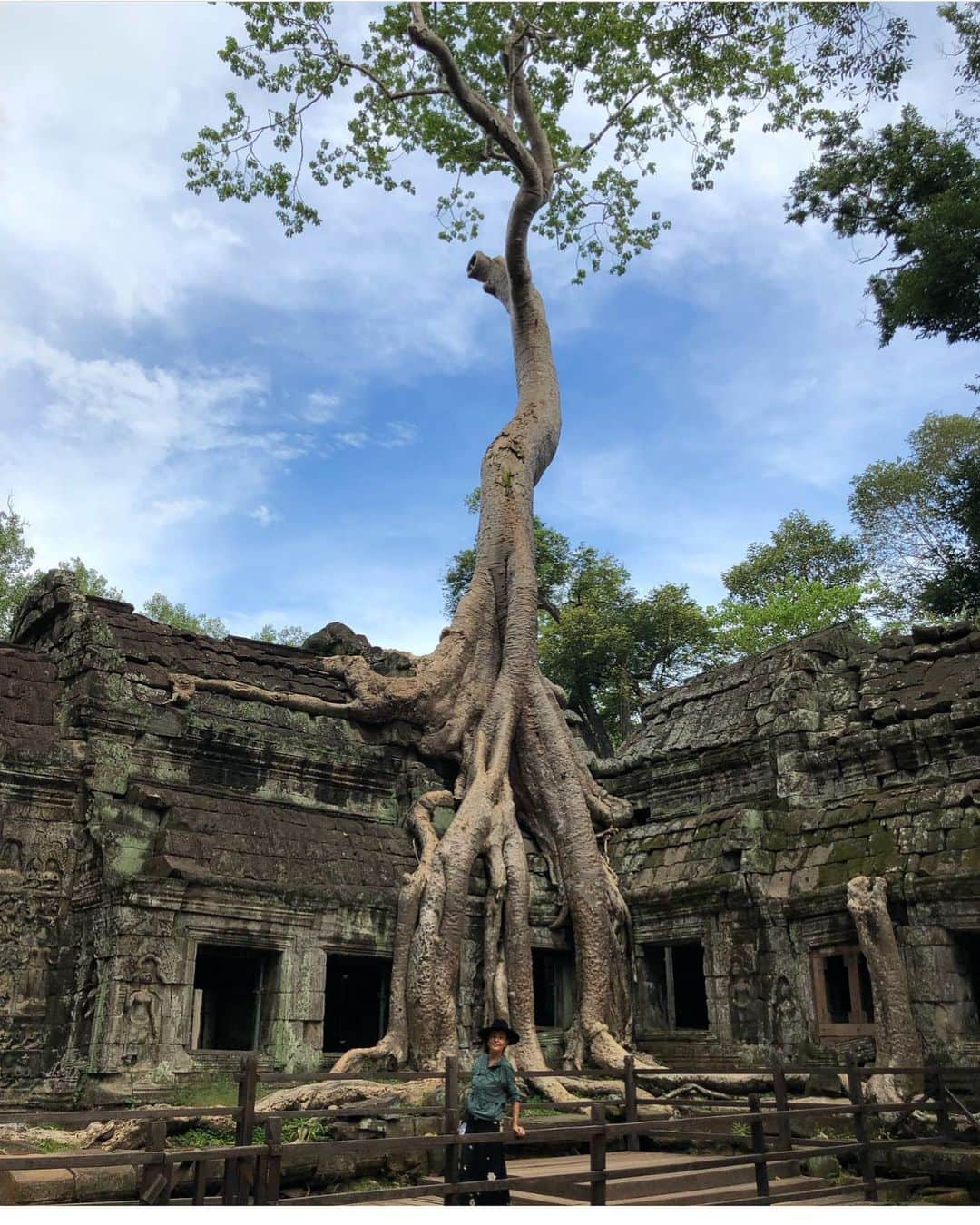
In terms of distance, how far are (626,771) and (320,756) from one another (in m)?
4.16

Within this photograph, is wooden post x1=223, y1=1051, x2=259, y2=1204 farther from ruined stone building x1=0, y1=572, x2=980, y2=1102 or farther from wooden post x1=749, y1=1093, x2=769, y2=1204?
ruined stone building x1=0, y1=572, x2=980, y2=1102

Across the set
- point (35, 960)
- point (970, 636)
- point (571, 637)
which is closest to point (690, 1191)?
point (35, 960)

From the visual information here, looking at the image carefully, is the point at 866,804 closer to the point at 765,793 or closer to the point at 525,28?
the point at 765,793

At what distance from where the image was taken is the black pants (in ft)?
18.2

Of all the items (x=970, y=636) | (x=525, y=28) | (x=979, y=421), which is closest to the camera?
(x=970, y=636)

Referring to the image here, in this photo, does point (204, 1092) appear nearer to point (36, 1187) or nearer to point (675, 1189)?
point (36, 1187)

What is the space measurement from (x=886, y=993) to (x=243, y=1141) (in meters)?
5.61

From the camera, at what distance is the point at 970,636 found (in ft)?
36.0

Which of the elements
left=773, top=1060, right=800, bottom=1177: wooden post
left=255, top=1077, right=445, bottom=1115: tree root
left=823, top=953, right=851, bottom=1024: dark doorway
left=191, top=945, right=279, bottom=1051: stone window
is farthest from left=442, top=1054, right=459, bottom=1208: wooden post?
left=823, top=953, right=851, bottom=1024: dark doorway

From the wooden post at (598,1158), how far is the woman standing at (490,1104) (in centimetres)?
42

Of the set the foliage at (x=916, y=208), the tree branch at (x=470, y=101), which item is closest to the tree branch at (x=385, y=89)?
the tree branch at (x=470, y=101)

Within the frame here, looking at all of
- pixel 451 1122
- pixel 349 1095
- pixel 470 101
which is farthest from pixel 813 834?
pixel 470 101

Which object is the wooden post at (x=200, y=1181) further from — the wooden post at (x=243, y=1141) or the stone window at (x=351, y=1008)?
the stone window at (x=351, y=1008)

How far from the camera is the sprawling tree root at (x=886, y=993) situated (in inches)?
335
